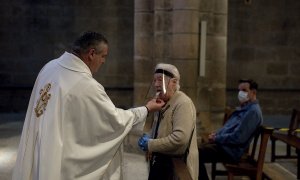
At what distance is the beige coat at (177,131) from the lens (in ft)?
11.2

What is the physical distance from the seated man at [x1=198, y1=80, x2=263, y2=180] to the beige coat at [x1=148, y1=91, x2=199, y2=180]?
0.95m

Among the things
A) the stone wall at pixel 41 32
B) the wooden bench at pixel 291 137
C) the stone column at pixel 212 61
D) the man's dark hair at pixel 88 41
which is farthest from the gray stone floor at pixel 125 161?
the man's dark hair at pixel 88 41

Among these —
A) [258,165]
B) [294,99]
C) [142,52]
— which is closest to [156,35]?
[142,52]

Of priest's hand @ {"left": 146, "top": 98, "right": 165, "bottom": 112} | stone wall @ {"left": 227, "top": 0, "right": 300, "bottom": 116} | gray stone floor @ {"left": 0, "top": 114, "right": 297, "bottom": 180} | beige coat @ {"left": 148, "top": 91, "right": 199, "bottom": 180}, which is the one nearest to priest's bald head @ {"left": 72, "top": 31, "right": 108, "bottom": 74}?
priest's hand @ {"left": 146, "top": 98, "right": 165, "bottom": 112}

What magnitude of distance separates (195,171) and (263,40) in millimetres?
7602

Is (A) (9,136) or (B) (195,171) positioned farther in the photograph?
(A) (9,136)

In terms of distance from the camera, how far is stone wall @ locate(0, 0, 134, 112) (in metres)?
10.5

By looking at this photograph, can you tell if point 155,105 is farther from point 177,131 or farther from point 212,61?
point 212,61

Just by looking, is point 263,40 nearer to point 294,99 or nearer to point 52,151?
point 294,99

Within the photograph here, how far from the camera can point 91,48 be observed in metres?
2.98

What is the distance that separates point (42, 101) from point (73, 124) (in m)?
0.26

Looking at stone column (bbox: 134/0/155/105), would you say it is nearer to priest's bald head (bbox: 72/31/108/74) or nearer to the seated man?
the seated man

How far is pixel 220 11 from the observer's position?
242 inches

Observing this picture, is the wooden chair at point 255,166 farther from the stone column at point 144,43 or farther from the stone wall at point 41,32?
the stone wall at point 41,32
